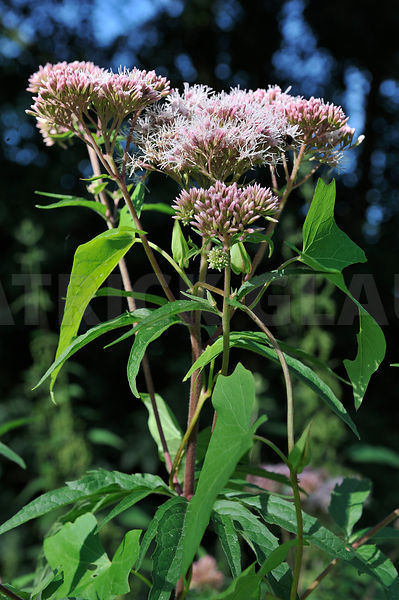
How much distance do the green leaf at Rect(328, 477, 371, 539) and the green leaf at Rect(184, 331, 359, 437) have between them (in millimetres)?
254

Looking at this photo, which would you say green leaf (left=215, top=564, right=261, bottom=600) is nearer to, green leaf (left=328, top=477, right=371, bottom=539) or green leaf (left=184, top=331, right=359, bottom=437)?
green leaf (left=184, top=331, right=359, bottom=437)

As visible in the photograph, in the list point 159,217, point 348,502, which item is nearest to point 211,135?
point 348,502

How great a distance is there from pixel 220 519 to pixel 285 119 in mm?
380

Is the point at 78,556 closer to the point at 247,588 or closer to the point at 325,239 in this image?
the point at 247,588

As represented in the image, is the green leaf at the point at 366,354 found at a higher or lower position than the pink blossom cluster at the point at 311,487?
higher

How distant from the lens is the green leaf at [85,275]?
0.52 meters

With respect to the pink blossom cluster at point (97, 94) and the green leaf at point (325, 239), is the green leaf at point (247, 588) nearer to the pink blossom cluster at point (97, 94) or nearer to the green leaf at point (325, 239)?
the green leaf at point (325, 239)

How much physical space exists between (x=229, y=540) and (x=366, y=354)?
0.20m

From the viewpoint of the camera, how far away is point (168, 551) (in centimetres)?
48

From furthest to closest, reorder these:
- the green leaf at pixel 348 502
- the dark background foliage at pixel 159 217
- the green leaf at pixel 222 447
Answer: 1. the dark background foliage at pixel 159 217
2. the green leaf at pixel 348 502
3. the green leaf at pixel 222 447

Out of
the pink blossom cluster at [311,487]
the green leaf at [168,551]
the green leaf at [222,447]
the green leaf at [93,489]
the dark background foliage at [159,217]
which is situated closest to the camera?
the green leaf at [222,447]

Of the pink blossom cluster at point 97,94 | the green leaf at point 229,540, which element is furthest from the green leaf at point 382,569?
the pink blossom cluster at point 97,94

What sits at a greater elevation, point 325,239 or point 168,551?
point 325,239

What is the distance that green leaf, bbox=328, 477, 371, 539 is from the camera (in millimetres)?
708
